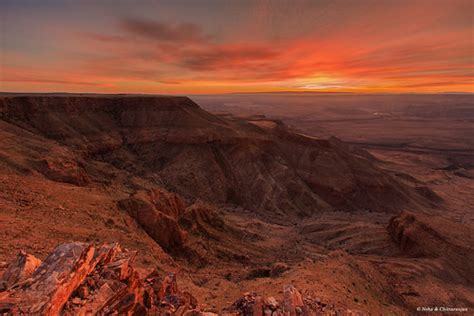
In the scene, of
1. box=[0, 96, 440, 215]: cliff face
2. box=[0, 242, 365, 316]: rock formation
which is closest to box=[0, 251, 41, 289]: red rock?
box=[0, 242, 365, 316]: rock formation

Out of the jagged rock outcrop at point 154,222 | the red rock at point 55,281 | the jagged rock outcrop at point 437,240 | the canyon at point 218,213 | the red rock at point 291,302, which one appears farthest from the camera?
the jagged rock outcrop at point 437,240

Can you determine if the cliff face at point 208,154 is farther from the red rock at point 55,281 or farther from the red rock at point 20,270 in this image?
Answer: the red rock at point 55,281

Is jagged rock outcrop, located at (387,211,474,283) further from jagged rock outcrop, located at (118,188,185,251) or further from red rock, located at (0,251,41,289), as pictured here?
red rock, located at (0,251,41,289)

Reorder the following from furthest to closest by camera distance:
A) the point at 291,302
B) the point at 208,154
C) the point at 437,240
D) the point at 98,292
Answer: the point at 208,154, the point at 437,240, the point at 291,302, the point at 98,292

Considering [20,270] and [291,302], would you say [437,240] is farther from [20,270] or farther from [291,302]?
[20,270]

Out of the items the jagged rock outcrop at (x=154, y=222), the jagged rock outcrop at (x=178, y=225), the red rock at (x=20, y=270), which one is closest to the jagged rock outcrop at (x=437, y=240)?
the jagged rock outcrop at (x=178, y=225)

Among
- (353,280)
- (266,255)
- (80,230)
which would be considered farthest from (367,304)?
(80,230)

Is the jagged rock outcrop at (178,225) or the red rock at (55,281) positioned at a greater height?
the red rock at (55,281)

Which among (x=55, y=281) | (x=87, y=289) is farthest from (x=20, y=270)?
(x=87, y=289)
